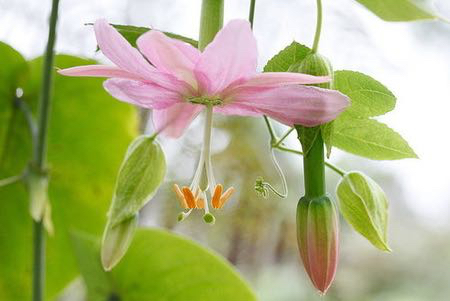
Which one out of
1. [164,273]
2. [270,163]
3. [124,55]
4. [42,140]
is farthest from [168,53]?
[270,163]

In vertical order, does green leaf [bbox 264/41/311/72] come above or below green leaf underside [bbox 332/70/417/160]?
above

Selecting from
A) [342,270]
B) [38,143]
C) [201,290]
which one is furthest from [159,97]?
[342,270]

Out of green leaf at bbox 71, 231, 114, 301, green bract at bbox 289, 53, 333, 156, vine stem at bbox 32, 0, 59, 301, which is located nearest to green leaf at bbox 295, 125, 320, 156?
A: green bract at bbox 289, 53, 333, 156

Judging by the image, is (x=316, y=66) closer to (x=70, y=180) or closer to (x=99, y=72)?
(x=99, y=72)

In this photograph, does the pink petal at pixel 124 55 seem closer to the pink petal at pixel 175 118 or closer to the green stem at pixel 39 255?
the pink petal at pixel 175 118

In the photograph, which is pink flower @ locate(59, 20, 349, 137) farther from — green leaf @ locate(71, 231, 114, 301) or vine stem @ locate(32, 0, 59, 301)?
green leaf @ locate(71, 231, 114, 301)

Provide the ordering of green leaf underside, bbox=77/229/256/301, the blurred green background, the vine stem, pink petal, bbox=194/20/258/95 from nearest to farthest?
pink petal, bbox=194/20/258/95
the vine stem
green leaf underside, bbox=77/229/256/301
the blurred green background
